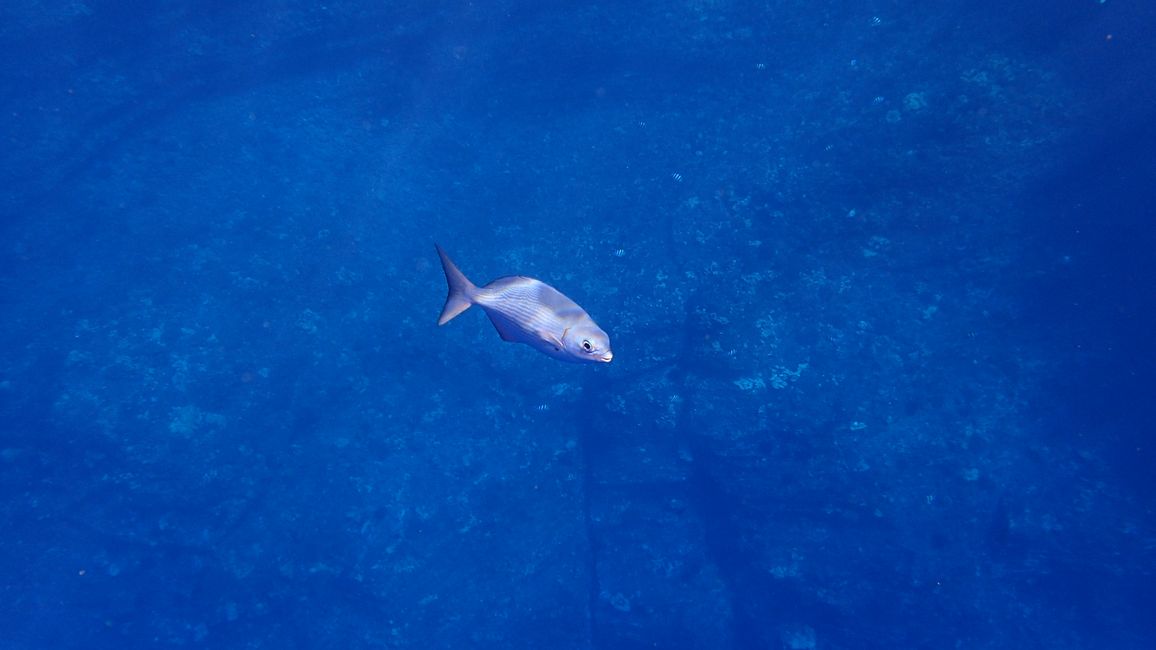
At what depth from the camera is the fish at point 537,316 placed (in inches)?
100

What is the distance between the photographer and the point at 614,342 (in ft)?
22.2

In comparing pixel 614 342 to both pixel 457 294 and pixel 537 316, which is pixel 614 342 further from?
pixel 537 316

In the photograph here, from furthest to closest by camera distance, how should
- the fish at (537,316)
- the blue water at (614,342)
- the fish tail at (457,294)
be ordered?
the blue water at (614,342) < the fish tail at (457,294) < the fish at (537,316)

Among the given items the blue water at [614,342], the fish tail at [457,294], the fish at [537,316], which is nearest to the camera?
the fish at [537,316]

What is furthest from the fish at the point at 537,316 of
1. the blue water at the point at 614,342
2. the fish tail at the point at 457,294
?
the blue water at the point at 614,342

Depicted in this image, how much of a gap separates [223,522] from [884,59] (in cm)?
1078

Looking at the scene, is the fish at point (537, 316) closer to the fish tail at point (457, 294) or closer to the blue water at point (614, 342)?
the fish tail at point (457, 294)

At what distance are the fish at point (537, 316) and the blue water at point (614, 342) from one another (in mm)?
4103

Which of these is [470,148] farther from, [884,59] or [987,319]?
[987,319]

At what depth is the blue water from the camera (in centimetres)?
623

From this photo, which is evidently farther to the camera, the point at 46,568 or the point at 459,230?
the point at 459,230

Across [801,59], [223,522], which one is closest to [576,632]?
[223,522]

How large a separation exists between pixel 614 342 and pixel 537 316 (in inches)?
166

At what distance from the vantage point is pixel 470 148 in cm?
862
